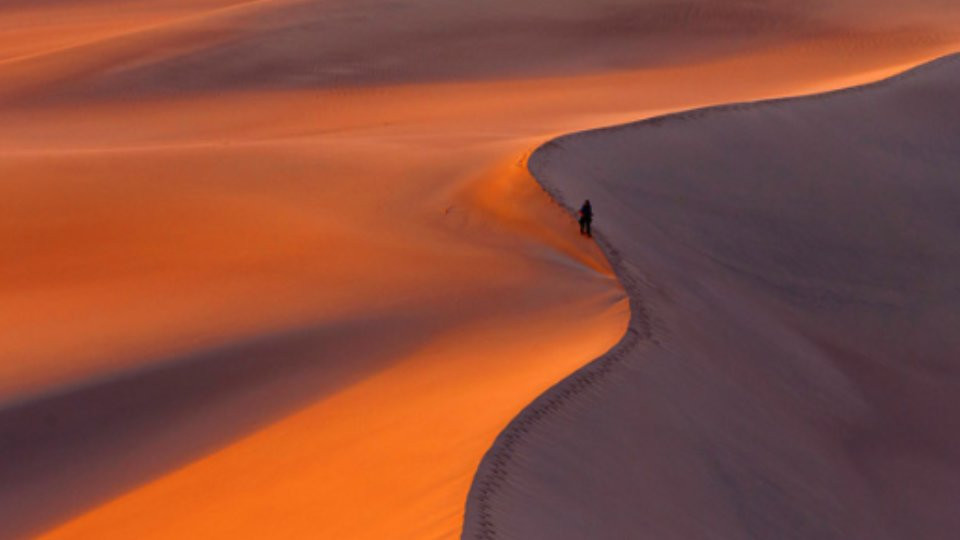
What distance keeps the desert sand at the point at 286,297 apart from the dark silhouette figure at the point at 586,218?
0.46 feet

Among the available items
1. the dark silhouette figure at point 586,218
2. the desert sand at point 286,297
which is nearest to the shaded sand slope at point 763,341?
the dark silhouette figure at point 586,218

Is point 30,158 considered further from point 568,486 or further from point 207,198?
point 568,486

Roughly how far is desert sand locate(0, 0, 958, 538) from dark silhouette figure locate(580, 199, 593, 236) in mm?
140

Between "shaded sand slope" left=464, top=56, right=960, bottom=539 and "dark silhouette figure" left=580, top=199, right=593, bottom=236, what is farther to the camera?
"dark silhouette figure" left=580, top=199, right=593, bottom=236

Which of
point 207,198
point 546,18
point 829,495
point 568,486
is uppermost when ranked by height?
point 546,18

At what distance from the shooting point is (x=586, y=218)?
1285 centimetres

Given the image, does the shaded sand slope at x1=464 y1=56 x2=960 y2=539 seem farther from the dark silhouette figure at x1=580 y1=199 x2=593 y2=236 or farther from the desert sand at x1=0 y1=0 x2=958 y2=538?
the desert sand at x1=0 y1=0 x2=958 y2=538

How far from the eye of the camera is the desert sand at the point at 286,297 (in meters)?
8.52

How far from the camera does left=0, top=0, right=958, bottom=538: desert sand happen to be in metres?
8.52

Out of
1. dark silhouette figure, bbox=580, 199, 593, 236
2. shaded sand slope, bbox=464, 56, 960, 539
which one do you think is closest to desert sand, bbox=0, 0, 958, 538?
dark silhouette figure, bbox=580, 199, 593, 236

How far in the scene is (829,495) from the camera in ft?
32.7

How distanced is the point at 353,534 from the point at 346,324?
172 inches

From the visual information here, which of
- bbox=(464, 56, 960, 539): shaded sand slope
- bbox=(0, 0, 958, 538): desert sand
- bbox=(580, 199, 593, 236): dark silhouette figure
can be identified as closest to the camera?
bbox=(464, 56, 960, 539): shaded sand slope

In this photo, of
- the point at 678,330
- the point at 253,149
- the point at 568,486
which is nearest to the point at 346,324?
the point at 678,330
